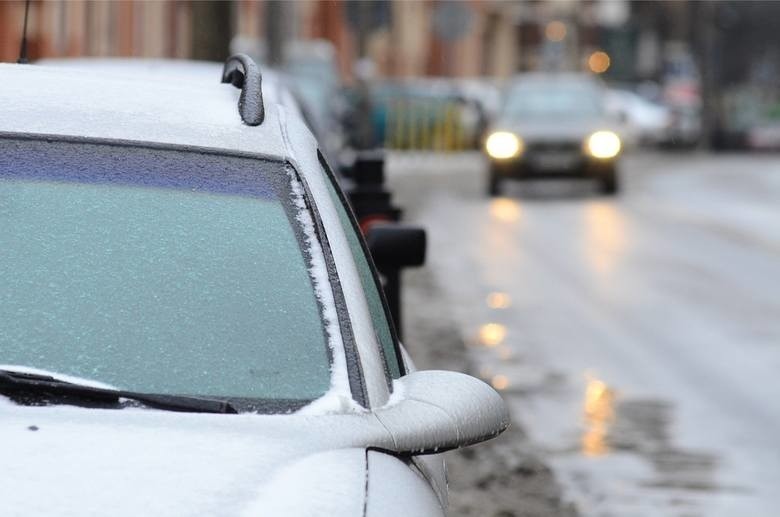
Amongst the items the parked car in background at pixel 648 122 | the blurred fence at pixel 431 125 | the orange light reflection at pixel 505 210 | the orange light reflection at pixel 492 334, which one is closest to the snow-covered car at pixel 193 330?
the orange light reflection at pixel 492 334

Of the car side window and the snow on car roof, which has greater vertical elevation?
the snow on car roof

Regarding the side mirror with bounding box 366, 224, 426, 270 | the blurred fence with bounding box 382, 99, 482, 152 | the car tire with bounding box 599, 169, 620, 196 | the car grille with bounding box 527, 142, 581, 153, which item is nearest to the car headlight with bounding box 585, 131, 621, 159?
the car grille with bounding box 527, 142, 581, 153

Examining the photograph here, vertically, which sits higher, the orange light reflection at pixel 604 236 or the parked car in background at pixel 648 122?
the orange light reflection at pixel 604 236

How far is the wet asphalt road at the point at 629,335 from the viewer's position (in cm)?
839

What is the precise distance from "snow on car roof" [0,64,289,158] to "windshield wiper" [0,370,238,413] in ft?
2.00

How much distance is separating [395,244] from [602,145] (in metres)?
23.3

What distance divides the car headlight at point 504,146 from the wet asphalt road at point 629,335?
65cm

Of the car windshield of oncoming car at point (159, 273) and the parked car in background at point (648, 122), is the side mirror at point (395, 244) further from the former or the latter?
the parked car in background at point (648, 122)

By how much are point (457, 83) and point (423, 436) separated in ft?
159

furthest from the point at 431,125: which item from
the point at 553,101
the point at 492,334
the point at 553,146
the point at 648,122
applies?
the point at 492,334

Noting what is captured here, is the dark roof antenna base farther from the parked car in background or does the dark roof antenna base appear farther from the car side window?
the parked car in background

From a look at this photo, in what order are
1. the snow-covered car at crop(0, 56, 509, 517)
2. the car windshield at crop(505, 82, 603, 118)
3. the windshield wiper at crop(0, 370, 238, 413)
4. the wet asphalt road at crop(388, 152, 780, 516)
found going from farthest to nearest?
the car windshield at crop(505, 82, 603, 118), the wet asphalt road at crop(388, 152, 780, 516), the windshield wiper at crop(0, 370, 238, 413), the snow-covered car at crop(0, 56, 509, 517)

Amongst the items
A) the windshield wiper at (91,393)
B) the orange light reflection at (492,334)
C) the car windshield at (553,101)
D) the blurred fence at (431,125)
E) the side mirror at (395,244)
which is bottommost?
the blurred fence at (431,125)

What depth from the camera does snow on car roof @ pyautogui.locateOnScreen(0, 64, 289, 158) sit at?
13.1ft
